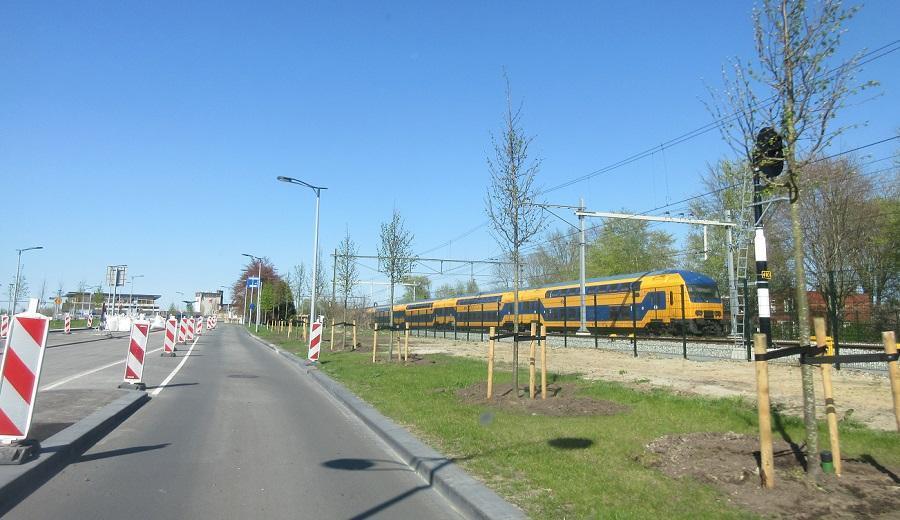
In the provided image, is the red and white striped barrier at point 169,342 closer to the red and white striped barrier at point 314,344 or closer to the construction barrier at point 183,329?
the red and white striped barrier at point 314,344

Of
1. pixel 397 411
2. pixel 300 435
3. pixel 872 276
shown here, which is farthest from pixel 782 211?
pixel 300 435

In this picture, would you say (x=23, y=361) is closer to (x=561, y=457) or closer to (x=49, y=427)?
(x=49, y=427)

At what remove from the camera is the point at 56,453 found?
6871 millimetres

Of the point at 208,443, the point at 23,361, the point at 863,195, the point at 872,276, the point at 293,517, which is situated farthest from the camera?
the point at 863,195

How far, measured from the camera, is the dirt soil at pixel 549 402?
9.85 metres

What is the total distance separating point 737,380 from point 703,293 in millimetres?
20091

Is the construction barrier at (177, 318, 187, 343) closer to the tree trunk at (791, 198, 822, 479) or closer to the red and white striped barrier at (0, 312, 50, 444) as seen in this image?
the red and white striped barrier at (0, 312, 50, 444)

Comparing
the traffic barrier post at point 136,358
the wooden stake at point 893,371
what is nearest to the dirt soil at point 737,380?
the wooden stake at point 893,371

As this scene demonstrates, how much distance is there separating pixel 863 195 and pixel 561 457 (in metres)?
31.8

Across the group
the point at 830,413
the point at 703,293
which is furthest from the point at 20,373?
the point at 703,293

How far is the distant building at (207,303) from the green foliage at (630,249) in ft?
243

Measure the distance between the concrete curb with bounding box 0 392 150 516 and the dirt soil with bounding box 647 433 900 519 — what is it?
6.14 m

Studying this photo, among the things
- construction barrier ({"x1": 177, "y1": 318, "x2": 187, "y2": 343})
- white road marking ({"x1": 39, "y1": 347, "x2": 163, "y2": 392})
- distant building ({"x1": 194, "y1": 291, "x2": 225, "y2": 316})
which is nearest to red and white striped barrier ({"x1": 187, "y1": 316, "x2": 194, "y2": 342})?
construction barrier ({"x1": 177, "y1": 318, "x2": 187, "y2": 343})

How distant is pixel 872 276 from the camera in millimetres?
23422
